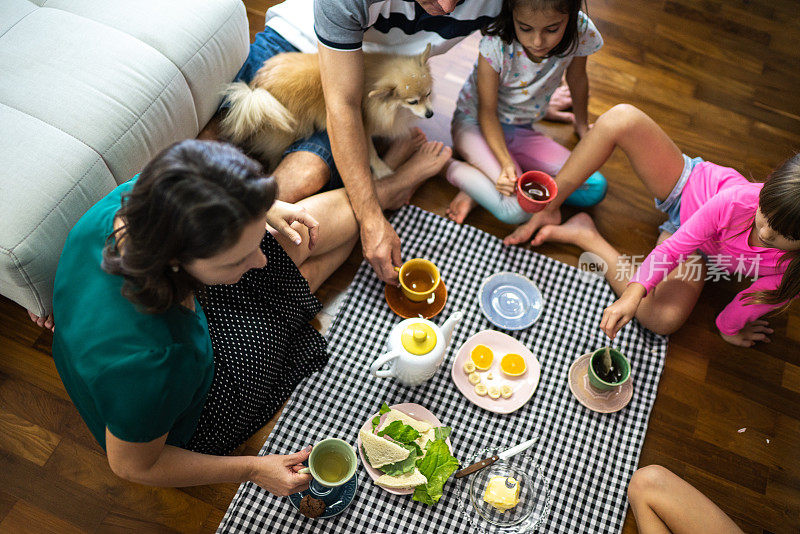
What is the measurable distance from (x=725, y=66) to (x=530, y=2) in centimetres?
135

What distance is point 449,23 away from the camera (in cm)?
167

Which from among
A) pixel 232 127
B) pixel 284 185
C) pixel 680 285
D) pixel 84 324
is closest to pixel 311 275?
pixel 284 185

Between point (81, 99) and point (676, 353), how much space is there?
5.97 ft

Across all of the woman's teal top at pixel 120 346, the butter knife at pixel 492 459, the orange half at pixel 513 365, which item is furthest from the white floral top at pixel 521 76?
the woman's teal top at pixel 120 346

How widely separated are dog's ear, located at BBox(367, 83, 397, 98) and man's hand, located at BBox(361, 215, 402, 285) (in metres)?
0.34

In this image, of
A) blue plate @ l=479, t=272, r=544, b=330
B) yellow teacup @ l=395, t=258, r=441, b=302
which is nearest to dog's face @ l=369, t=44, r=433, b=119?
yellow teacup @ l=395, t=258, r=441, b=302

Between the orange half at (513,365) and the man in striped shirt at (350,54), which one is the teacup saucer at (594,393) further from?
the man in striped shirt at (350,54)

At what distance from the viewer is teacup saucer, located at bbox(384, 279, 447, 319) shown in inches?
68.4

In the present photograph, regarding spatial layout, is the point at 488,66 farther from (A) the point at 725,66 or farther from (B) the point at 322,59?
(A) the point at 725,66

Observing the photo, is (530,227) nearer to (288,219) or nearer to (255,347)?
(288,219)

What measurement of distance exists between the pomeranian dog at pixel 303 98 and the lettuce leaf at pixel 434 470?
94 centimetres

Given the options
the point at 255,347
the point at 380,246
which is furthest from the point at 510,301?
the point at 255,347

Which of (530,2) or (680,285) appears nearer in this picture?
(530,2)

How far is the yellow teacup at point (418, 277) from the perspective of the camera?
1681 millimetres
